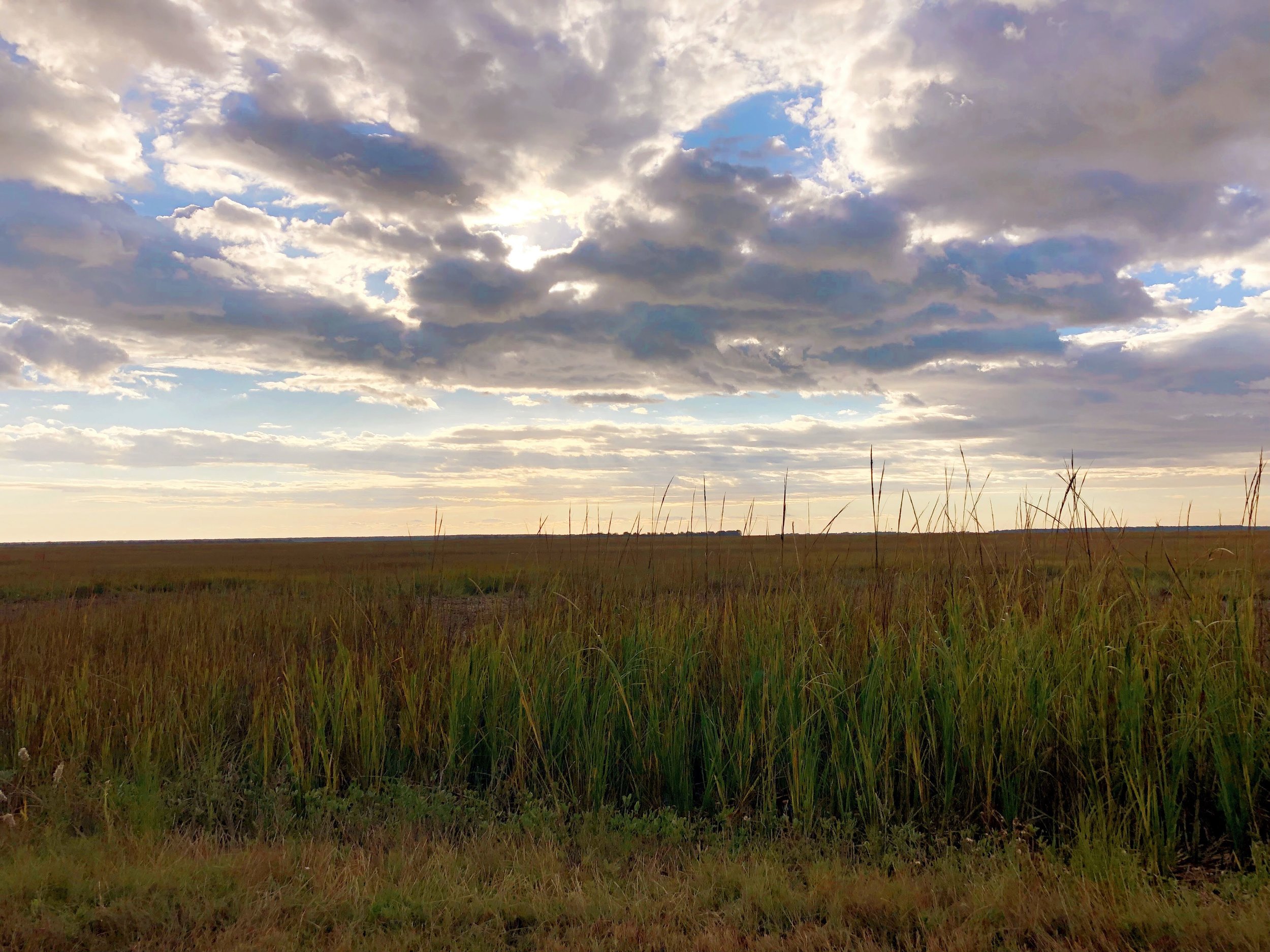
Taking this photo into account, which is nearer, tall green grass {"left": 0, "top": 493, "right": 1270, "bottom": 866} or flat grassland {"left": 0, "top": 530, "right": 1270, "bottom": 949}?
flat grassland {"left": 0, "top": 530, "right": 1270, "bottom": 949}

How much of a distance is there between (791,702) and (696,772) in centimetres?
98

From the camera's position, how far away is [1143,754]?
4.58m

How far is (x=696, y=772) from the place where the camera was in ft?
17.8

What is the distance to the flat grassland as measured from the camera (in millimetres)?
3133

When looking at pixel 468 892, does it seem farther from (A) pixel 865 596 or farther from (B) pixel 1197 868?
(A) pixel 865 596

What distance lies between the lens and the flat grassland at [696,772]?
313 centimetres

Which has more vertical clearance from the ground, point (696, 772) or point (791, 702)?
point (791, 702)

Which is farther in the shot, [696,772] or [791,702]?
[696,772]

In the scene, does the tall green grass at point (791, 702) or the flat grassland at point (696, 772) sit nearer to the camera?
the flat grassland at point (696, 772)

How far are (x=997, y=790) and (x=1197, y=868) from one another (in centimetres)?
104

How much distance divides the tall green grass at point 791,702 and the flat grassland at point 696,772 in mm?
33

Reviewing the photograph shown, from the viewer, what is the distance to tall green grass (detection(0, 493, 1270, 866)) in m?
4.46

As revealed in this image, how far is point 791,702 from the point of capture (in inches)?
194

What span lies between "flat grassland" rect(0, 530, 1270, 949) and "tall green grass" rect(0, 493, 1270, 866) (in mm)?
33
